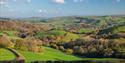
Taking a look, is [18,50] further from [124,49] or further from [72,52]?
[124,49]

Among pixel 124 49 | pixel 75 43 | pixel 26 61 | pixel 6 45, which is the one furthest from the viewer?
pixel 75 43

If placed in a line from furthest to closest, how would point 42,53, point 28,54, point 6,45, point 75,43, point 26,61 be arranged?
point 75,43, point 6,45, point 42,53, point 28,54, point 26,61

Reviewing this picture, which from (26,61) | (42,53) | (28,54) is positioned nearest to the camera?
(26,61)

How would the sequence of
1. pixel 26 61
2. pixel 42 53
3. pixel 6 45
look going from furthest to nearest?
1. pixel 6 45
2. pixel 42 53
3. pixel 26 61

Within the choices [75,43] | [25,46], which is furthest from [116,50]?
[25,46]

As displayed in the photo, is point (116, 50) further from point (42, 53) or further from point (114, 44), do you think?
point (42, 53)

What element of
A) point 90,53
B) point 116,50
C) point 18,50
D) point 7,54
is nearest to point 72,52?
point 90,53

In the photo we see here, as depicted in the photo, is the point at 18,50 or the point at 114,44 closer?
the point at 18,50

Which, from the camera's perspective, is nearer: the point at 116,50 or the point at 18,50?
the point at 18,50
